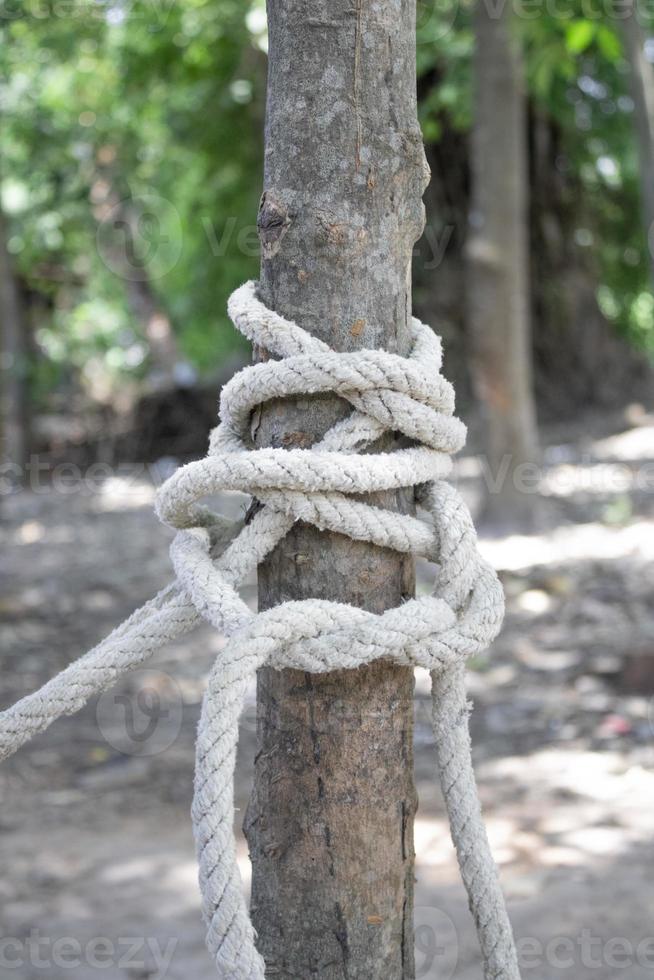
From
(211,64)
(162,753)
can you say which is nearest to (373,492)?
(162,753)

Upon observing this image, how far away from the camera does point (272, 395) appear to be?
3.85 feet

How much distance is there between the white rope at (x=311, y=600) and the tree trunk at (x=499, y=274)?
4.30 meters

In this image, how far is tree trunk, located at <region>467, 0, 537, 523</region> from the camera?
5.36 metres

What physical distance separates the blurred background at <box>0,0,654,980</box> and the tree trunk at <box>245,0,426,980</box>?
1179mm

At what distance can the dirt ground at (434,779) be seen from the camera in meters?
2.36

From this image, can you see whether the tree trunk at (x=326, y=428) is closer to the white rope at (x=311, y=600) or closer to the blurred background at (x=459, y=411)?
the white rope at (x=311, y=600)

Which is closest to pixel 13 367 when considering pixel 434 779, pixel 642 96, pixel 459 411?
pixel 459 411

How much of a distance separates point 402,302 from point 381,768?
552 millimetres

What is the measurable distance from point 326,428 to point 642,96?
2993 mm

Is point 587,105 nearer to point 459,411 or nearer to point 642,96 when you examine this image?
point 459,411

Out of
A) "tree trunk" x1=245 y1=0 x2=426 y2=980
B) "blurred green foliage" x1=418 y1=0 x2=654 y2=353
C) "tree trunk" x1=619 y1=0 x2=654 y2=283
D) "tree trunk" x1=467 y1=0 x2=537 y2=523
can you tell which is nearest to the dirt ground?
"tree trunk" x1=467 y1=0 x2=537 y2=523

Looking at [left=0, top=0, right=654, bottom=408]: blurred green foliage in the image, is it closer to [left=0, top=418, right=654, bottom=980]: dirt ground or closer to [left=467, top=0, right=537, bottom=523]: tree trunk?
[left=467, top=0, right=537, bottom=523]: tree trunk

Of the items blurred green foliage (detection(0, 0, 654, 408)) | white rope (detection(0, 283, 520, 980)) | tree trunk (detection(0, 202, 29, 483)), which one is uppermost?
blurred green foliage (detection(0, 0, 654, 408))

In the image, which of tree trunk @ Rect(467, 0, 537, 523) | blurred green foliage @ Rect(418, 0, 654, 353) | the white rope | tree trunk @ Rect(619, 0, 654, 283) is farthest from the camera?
tree trunk @ Rect(467, 0, 537, 523)
